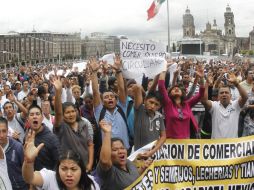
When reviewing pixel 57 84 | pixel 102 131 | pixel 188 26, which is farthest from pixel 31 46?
pixel 102 131

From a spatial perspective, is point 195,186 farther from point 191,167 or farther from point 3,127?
point 3,127

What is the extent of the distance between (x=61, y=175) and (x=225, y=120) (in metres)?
2.97

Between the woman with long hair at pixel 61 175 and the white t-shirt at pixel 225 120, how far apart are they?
275 centimetres

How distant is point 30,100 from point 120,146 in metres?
3.93

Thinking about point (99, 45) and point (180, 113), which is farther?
point (99, 45)

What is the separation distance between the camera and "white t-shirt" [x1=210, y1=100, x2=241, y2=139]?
5902 millimetres

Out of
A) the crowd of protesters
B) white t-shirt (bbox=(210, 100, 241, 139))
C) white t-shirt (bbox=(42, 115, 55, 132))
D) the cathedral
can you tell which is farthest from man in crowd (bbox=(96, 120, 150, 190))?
the cathedral

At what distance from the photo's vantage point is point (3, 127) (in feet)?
14.5

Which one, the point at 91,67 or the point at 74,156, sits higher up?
the point at 91,67

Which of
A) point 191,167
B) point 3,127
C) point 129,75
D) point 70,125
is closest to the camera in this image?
point 3,127

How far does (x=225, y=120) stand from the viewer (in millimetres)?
5914

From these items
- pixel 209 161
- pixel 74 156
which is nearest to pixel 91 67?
pixel 209 161

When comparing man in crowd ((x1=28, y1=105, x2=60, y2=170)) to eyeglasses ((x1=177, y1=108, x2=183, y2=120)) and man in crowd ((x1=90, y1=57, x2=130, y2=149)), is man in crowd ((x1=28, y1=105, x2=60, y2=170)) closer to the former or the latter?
man in crowd ((x1=90, y1=57, x2=130, y2=149))

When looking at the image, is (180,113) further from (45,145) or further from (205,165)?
(45,145)
